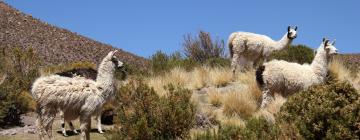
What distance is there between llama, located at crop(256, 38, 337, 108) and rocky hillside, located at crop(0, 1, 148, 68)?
23700mm

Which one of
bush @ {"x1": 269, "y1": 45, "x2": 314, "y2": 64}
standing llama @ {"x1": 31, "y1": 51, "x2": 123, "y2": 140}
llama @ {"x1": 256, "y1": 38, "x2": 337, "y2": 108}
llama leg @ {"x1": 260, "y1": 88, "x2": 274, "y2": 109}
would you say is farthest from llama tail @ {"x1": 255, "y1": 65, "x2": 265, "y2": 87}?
bush @ {"x1": 269, "y1": 45, "x2": 314, "y2": 64}

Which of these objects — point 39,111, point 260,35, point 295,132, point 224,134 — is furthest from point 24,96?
point 295,132

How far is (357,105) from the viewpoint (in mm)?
8367

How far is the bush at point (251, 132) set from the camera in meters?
8.66

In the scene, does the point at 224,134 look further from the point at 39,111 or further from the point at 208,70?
the point at 208,70

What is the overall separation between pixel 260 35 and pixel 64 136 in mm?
6702

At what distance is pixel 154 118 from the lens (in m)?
10.5

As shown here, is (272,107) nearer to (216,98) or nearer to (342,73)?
(216,98)

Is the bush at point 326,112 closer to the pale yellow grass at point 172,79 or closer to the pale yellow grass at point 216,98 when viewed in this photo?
the pale yellow grass at point 216,98

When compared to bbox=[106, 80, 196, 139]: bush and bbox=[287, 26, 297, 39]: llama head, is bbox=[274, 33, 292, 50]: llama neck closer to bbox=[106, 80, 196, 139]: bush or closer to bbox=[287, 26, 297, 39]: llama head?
bbox=[287, 26, 297, 39]: llama head

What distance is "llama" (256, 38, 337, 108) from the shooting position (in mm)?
12688

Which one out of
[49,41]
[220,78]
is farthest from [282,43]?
[49,41]

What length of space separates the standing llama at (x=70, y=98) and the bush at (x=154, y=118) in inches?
17.1

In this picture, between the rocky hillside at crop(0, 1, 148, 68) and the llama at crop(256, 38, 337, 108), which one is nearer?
the llama at crop(256, 38, 337, 108)
